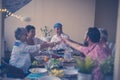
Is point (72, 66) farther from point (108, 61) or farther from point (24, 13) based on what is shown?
point (24, 13)

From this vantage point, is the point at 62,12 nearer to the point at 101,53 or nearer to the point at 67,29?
the point at 67,29

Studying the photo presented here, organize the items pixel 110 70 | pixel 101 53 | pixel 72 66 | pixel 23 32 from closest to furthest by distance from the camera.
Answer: pixel 110 70 → pixel 101 53 → pixel 72 66 → pixel 23 32

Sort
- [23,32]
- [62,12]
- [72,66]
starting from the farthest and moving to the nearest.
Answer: [62,12], [23,32], [72,66]

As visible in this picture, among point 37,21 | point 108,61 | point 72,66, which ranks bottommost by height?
point 72,66

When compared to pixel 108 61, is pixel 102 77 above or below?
below

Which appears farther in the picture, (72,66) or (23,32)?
(23,32)

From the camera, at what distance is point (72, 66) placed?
2500 mm

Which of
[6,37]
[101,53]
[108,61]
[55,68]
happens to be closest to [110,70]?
[108,61]

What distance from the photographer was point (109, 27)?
535 centimetres

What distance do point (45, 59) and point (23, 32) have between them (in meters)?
0.36

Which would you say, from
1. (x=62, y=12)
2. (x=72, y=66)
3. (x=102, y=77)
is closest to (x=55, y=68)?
(x=72, y=66)

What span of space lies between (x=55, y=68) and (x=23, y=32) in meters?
0.67

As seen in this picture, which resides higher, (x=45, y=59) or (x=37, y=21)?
(x=37, y=21)

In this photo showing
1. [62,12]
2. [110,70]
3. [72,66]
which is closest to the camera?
[110,70]
